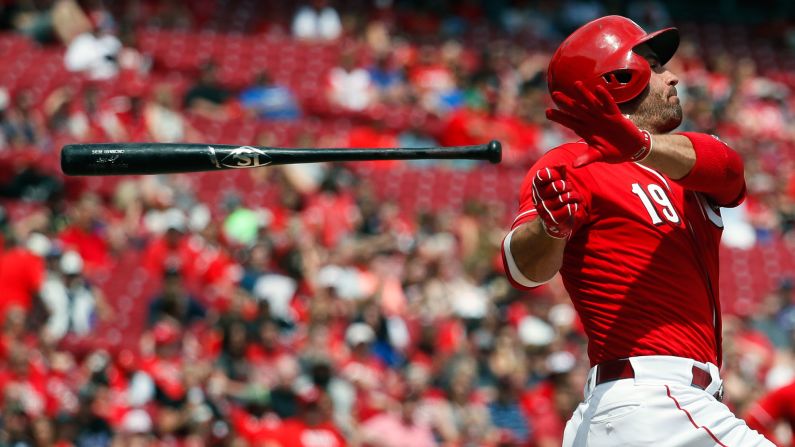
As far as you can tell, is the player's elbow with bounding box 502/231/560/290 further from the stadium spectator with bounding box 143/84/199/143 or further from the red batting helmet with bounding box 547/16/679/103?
the stadium spectator with bounding box 143/84/199/143

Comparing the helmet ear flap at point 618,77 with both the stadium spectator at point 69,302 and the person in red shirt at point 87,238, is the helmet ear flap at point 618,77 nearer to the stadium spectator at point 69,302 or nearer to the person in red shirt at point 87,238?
the stadium spectator at point 69,302

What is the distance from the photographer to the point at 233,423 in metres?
7.42

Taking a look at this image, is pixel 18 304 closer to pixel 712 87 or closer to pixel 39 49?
pixel 39 49

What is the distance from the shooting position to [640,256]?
3266mm

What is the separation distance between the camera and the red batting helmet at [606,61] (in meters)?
3.24

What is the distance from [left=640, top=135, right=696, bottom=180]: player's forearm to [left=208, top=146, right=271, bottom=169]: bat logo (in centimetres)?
123

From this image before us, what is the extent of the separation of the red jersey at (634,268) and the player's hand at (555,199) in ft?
0.66

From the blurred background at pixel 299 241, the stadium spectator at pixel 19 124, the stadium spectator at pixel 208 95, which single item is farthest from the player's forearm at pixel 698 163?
the stadium spectator at pixel 208 95

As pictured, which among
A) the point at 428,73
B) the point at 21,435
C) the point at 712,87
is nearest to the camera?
the point at 21,435

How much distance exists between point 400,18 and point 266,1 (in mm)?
1815

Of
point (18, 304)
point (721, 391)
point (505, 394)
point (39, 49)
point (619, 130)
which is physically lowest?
point (505, 394)

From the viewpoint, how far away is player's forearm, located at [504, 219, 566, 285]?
3115 mm

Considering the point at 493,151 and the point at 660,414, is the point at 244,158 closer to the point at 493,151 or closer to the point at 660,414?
the point at 493,151

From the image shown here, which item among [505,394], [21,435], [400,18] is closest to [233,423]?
[21,435]
